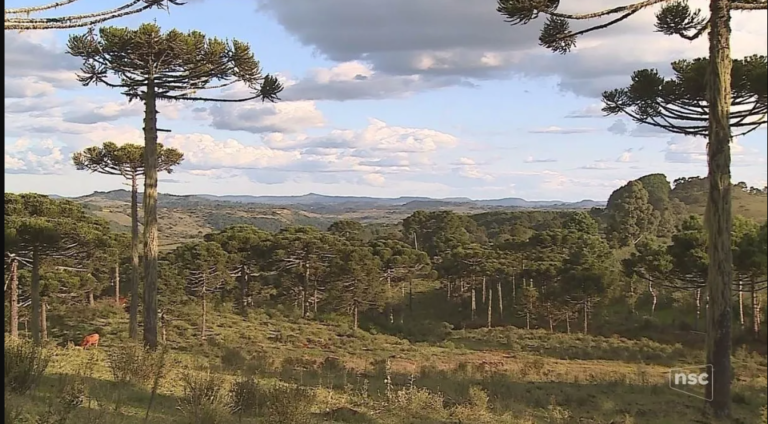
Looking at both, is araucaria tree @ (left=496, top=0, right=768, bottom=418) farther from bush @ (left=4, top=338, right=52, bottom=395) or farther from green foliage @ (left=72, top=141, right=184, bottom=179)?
green foliage @ (left=72, top=141, right=184, bottom=179)

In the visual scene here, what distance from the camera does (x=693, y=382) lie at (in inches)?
305

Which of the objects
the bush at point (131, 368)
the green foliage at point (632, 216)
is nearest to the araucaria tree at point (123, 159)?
the bush at point (131, 368)

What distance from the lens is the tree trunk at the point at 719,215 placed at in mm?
5816

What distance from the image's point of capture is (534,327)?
26859 mm

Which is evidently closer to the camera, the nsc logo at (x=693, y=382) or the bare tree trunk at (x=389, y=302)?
the nsc logo at (x=693, y=382)

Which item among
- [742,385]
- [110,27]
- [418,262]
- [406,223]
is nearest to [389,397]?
[742,385]

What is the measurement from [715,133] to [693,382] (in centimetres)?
339

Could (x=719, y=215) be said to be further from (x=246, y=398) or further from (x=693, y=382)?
(x=246, y=398)

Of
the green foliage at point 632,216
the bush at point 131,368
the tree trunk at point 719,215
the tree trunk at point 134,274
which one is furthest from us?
the green foliage at point 632,216

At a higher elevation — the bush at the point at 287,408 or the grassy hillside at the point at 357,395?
the bush at the point at 287,408

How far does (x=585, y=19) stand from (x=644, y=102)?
1.56 meters

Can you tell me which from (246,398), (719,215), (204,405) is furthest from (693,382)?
(204,405)

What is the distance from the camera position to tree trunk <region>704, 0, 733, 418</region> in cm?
582

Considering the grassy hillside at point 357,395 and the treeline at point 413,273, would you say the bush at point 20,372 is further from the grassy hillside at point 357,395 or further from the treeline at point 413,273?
the treeline at point 413,273
